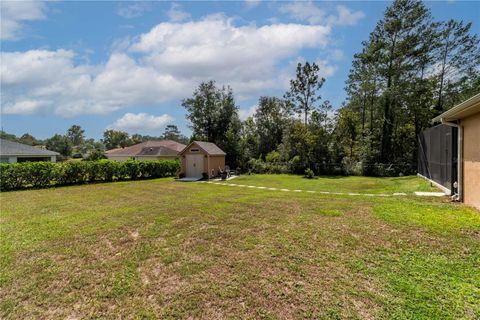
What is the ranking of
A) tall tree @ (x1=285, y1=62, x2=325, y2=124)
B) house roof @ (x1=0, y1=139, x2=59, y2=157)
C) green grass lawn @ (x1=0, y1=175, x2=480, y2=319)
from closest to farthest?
1. green grass lawn @ (x1=0, y1=175, x2=480, y2=319)
2. house roof @ (x1=0, y1=139, x2=59, y2=157)
3. tall tree @ (x1=285, y1=62, x2=325, y2=124)

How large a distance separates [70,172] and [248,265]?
15.2m

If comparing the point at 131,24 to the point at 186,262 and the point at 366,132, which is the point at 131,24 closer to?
the point at 186,262

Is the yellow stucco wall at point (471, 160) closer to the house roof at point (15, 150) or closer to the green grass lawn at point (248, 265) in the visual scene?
the green grass lawn at point (248, 265)

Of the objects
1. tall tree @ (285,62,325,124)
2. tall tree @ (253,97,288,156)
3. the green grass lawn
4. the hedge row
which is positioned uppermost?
tall tree @ (285,62,325,124)

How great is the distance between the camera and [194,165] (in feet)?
63.1

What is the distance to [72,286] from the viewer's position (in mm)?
3436

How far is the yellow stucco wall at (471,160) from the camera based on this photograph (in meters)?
6.41

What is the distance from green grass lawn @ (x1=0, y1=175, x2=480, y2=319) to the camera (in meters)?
2.88

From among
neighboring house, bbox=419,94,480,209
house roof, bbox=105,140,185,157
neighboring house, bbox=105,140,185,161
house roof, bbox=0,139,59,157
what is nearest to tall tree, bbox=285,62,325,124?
neighboring house, bbox=105,140,185,161

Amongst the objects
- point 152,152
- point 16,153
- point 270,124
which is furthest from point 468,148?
point 16,153

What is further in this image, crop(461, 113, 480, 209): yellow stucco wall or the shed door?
the shed door

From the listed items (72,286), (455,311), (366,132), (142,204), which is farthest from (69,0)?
(366,132)

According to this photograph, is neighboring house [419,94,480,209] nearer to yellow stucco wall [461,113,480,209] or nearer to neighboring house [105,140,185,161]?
yellow stucco wall [461,113,480,209]

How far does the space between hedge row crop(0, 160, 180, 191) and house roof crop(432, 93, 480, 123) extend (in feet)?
56.4
